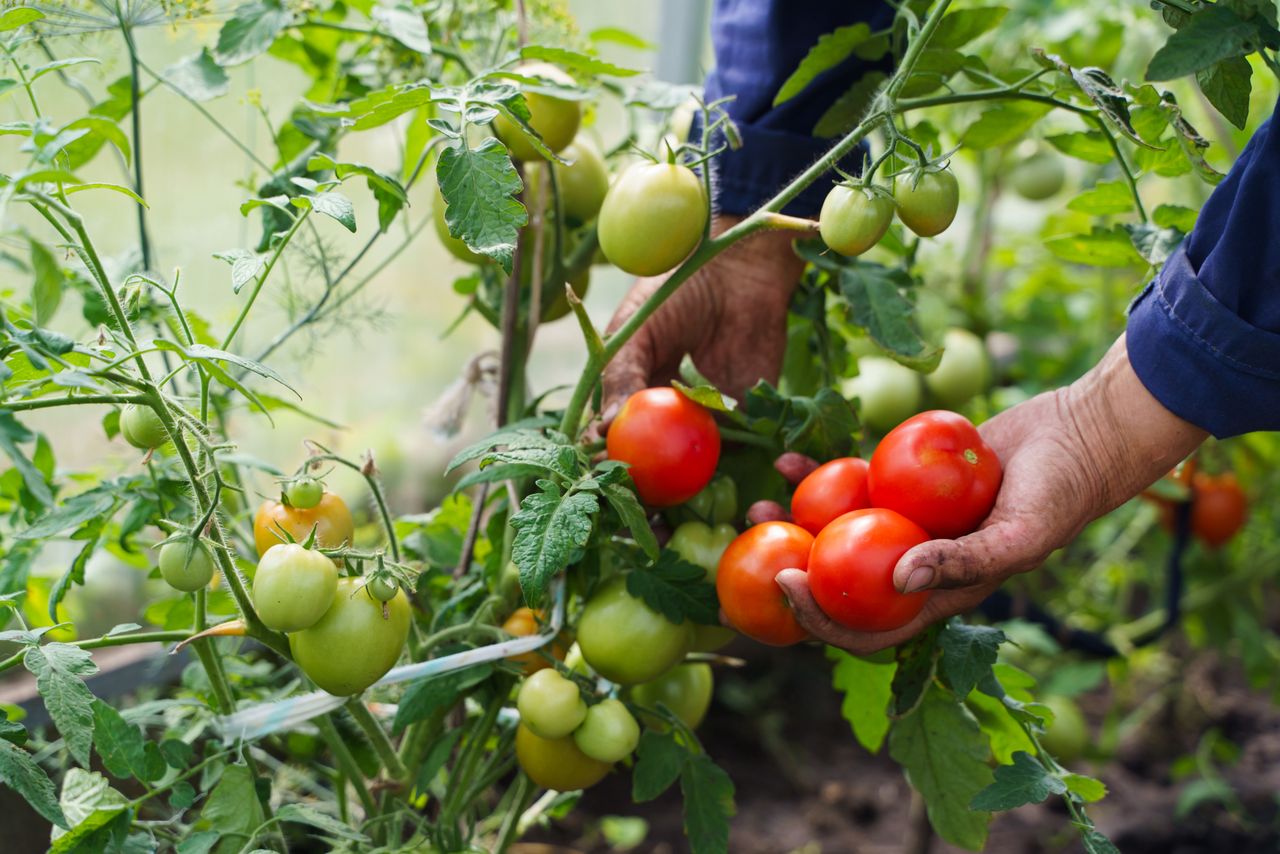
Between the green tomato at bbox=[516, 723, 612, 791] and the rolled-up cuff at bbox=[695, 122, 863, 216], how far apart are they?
1.66ft

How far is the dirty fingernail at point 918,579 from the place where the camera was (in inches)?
26.3

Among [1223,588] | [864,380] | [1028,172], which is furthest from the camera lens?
[1223,588]

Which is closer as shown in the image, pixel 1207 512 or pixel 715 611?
pixel 715 611

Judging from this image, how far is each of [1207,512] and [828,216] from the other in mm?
1366

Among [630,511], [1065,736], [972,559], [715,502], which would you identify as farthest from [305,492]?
[1065,736]

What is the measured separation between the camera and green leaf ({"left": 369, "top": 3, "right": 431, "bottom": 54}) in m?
0.79

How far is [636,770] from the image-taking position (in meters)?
0.79

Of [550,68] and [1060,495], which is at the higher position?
[550,68]

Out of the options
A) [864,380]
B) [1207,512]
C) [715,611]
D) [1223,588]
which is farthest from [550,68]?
[1223,588]

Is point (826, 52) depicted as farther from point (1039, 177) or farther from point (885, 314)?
point (1039, 177)

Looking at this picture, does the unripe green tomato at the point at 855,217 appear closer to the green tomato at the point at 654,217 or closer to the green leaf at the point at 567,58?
the green tomato at the point at 654,217

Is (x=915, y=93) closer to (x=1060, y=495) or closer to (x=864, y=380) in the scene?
(x=1060, y=495)

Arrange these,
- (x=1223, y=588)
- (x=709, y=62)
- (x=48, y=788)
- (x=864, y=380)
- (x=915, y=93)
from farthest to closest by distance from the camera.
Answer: (x=709, y=62) < (x=1223, y=588) < (x=864, y=380) < (x=915, y=93) < (x=48, y=788)

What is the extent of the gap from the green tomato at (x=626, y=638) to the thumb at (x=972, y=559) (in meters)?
0.17
